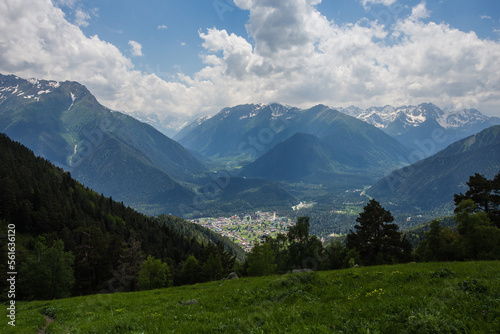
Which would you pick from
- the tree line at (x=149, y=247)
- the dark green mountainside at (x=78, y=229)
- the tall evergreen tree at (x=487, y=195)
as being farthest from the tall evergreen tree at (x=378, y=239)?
the dark green mountainside at (x=78, y=229)

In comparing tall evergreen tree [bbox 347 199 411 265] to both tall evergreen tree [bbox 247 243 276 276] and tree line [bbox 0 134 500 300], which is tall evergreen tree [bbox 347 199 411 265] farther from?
tall evergreen tree [bbox 247 243 276 276]

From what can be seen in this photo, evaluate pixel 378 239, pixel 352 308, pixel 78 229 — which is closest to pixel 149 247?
pixel 78 229

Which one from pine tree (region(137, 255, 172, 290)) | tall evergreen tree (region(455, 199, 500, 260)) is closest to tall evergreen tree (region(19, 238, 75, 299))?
pine tree (region(137, 255, 172, 290))

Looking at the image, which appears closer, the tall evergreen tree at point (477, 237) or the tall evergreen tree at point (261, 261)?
the tall evergreen tree at point (477, 237)

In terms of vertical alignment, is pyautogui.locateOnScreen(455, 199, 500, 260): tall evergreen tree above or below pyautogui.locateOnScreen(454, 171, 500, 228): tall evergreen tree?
below

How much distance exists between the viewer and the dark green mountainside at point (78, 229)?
5653 centimetres

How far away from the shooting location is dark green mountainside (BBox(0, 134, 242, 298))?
56.5m

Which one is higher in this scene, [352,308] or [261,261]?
[352,308]

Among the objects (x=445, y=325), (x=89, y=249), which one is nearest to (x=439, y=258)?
(x=445, y=325)

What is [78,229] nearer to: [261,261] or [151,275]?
[151,275]

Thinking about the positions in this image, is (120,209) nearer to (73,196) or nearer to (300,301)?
(73,196)

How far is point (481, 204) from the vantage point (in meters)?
42.8

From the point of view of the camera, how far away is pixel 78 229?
7444 centimetres

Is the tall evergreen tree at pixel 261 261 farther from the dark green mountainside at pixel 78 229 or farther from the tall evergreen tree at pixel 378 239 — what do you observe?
the tall evergreen tree at pixel 378 239
